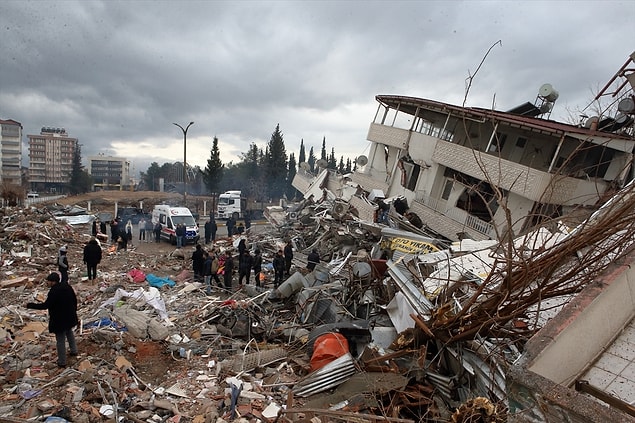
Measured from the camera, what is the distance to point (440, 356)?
15.8ft

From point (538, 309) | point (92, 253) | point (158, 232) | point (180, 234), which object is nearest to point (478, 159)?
point (538, 309)

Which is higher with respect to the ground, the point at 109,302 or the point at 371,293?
the point at 371,293

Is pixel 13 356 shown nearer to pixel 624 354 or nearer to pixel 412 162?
pixel 624 354

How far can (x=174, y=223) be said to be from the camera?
18234 millimetres

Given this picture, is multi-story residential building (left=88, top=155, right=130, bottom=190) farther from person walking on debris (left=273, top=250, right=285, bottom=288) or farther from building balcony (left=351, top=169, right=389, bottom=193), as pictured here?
person walking on debris (left=273, top=250, right=285, bottom=288)

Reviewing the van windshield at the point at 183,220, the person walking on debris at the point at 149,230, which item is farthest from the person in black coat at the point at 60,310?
the person walking on debris at the point at 149,230

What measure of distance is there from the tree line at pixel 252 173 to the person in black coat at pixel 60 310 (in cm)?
3038

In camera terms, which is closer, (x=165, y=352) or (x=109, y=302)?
(x=165, y=352)

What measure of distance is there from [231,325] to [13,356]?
340 centimetres

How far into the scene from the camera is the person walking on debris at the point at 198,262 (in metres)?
11.3

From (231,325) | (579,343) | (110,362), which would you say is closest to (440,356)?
(579,343)

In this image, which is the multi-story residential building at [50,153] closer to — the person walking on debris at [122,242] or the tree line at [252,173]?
the tree line at [252,173]

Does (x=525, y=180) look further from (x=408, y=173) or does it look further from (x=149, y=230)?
(x=149, y=230)

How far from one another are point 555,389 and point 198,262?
10.2 meters
